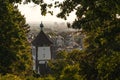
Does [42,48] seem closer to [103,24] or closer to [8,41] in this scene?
[8,41]

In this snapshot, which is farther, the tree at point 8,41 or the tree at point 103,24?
the tree at point 8,41

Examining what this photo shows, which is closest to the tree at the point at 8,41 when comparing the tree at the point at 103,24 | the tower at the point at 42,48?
the tree at the point at 103,24

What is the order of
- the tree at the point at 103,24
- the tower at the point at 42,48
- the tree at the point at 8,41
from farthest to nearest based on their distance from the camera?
the tower at the point at 42,48
the tree at the point at 8,41
the tree at the point at 103,24

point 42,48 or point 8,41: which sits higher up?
point 8,41

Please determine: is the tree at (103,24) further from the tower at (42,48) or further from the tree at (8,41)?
the tower at (42,48)

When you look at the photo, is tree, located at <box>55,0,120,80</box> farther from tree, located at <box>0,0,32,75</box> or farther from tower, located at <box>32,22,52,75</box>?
tower, located at <box>32,22,52,75</box>

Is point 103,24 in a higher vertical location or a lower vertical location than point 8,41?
higher

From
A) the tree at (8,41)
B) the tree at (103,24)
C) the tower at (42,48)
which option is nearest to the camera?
the tree at (103,24)

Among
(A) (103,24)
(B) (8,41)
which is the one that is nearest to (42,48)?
(B) (8,41)

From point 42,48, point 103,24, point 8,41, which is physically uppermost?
point 103,24

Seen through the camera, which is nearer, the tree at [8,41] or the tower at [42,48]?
the tree at [8,41]

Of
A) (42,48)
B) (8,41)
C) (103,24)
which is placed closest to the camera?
(103,24)

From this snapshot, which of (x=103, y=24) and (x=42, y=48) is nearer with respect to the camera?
(x=103, y=24)

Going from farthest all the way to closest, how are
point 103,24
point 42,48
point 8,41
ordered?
point 42,48
point 8,41
point 103,24
